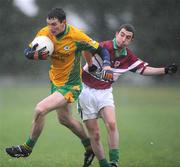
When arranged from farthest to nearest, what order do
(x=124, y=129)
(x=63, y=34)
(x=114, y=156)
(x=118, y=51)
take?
(x=124, y=129) → (x=118, y=51) → (x=114, y=156) → (x=63, y=34)

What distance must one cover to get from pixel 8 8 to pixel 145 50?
5.20 meters

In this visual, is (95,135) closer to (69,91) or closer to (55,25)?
(69,91)

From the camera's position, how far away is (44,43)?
323 inches

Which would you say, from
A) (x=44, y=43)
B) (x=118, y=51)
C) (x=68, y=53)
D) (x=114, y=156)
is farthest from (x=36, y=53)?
(x=114, y=156)

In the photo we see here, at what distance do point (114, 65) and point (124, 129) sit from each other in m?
6.58

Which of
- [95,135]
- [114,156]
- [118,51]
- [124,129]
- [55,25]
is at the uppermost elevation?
[55,25]

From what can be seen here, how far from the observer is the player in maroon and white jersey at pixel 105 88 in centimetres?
877

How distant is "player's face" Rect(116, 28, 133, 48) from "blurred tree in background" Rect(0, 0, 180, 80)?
11.5 metres

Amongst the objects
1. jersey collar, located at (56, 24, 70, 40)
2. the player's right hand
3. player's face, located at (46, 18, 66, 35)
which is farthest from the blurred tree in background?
the player's right hand

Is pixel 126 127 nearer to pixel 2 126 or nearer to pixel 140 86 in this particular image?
pixel 2 126

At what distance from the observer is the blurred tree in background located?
21.3 metres

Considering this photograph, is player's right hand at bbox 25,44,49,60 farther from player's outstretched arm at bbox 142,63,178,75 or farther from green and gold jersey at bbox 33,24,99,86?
player's outstretched arm at bbox 142,63,178,75

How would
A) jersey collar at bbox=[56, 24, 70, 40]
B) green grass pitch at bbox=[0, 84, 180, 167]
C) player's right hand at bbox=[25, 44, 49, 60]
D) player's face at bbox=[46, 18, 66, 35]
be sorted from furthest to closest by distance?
1. green grass pitch at bbox=[0, 84, 180, 167]
2. jersey collar at bbox=[56, 24, 70, 40]
3. player's face at bbox=[46, 18, 66, 35]
4. player's right hand at bbox=[25, 44, 49, 60]

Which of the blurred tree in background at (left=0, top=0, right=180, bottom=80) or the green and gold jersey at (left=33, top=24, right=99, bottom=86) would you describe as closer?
the green and gold jersey at (left=33, top=24, right=99, bottom=86)
